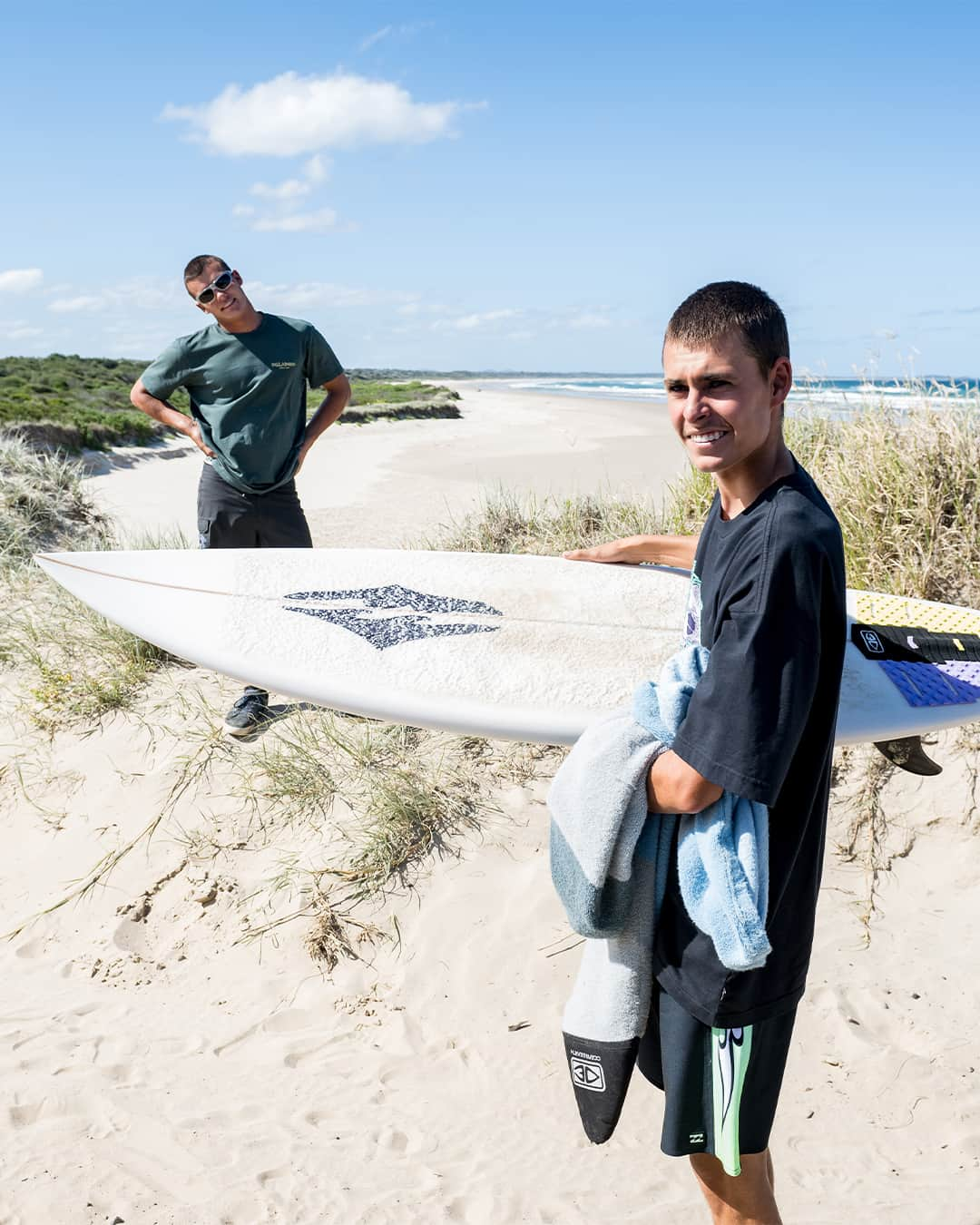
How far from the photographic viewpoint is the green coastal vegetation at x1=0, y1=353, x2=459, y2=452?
12977 mm

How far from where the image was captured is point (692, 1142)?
1.46 metres

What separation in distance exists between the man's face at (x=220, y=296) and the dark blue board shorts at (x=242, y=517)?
68cm

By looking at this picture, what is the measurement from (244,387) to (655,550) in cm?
243

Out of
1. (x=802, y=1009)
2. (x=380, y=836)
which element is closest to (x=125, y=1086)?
(x=380, y=836)

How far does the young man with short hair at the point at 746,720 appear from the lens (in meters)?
1.18

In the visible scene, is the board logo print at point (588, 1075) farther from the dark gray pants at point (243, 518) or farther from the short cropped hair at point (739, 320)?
the dark gray pants at point (243, 518)

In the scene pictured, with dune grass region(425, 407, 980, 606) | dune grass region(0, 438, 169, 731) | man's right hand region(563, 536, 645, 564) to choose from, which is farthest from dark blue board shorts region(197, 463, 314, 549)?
dune grass region(425, 407, 980, 606)

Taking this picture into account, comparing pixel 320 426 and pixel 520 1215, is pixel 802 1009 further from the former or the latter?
pixel 320 426

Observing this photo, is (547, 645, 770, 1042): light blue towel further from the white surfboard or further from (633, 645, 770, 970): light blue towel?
the white surfboard

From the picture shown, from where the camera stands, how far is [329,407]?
14.8 feet

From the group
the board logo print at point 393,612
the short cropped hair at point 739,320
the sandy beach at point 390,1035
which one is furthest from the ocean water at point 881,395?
the short cropped hair at point 739,320

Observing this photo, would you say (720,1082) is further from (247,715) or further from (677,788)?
(247,715)

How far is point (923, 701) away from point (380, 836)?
1.85 metres

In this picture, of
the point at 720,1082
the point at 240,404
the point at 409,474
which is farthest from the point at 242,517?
the point at 409,474
